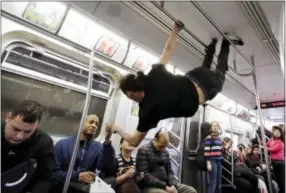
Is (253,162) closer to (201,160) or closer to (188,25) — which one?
(201,160)

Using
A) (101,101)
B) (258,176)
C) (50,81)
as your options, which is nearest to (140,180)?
(101,101)

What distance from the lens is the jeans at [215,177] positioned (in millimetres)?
4043

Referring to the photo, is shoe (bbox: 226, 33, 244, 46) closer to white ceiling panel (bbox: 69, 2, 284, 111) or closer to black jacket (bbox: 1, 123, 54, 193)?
white ceiling panel (bbox: 69, 2, 284, 111)

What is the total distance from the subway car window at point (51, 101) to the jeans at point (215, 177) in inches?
93.2

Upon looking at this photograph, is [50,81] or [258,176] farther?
[258,176]

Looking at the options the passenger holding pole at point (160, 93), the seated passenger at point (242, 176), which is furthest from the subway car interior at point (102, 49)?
the seated passenger at point (242, 176)

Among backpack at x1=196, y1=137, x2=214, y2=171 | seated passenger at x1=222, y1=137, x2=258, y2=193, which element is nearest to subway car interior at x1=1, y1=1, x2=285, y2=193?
backpack at x1=196, y1=137, x2=214, y2=171

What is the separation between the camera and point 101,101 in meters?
3.26

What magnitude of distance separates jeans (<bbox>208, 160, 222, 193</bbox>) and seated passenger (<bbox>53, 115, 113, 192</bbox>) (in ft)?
7.45

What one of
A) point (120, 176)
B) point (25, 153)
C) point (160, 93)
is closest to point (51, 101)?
point (25, 153)

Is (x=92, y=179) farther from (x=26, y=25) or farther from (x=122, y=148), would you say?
(x=26, y=25)

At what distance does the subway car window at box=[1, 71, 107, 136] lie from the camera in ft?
7.61

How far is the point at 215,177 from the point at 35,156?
3242mm

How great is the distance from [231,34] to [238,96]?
2.96 meters
